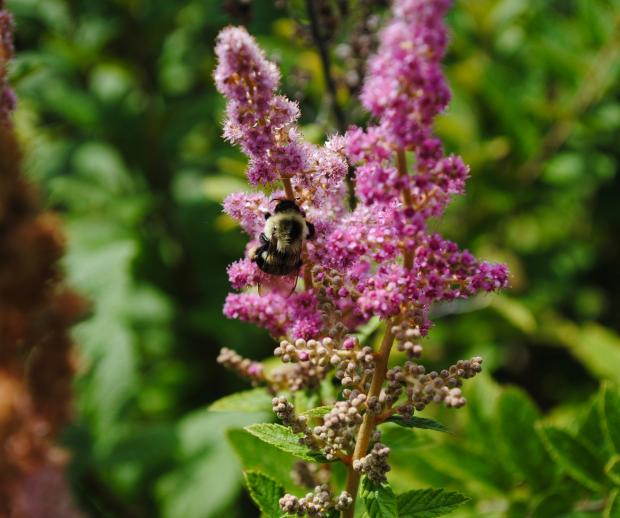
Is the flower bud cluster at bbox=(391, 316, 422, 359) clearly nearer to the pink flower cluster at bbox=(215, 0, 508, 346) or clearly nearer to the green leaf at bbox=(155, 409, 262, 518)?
the pink flower cluster at bbox=(215, 0, 508, 346)

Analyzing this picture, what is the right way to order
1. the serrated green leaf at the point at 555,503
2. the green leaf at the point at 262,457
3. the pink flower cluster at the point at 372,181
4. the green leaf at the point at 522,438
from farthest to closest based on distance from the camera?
the green leaf at the point at 522,438, the serrated green leaf at the point at 555,503, the green leaf at the point at 262,457, the pink flower cluster at the point at 372,181

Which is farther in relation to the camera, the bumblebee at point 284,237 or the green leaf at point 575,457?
the green leaf at point 575,457

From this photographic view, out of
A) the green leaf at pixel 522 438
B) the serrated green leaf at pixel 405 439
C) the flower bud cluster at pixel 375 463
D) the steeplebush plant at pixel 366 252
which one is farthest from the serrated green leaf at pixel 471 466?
the flower bud cluster at pixel 375 463

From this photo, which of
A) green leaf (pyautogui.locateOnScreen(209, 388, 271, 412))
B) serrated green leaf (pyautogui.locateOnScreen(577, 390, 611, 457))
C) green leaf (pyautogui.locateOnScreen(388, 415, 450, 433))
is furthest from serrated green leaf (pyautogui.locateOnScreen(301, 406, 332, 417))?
serrated green leaf (pyautogui.locateOnScreen(577, 390, 611, 457))

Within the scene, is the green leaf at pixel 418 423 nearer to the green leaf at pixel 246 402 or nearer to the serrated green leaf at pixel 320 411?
the serrated green leaf at pixel 320 411

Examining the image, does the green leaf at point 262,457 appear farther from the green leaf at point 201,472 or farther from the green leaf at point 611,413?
the green leaf at point 201,472

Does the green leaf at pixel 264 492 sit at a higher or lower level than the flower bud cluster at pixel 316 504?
higher

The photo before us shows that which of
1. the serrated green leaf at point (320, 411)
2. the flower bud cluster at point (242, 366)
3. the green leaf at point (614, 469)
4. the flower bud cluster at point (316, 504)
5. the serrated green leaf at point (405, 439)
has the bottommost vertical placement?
the green leaf at point (614, 469)

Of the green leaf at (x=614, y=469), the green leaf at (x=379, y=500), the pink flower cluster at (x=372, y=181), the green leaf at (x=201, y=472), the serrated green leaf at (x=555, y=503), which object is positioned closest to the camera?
the pink flower cluster at (x=372, y=181)

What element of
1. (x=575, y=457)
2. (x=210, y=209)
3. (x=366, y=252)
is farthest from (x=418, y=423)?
(x=210, y=209)
